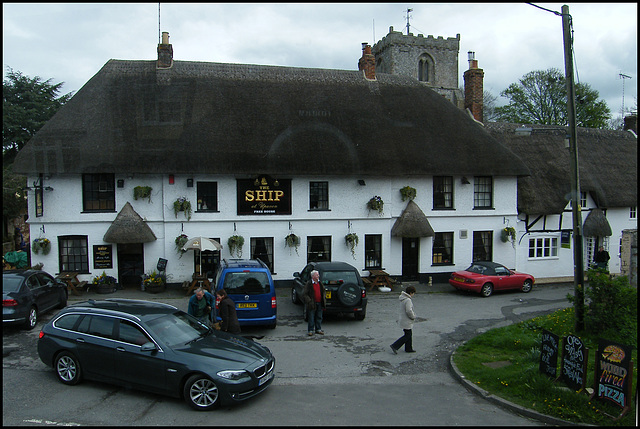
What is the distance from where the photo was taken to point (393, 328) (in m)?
14.6

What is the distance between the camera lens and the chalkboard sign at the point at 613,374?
25.3 ft

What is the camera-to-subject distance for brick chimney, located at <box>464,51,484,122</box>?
86.6 feet

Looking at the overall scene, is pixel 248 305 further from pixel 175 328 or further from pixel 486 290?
pixel 486 290

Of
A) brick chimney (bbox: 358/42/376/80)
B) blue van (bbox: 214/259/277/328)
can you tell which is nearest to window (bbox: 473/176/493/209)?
brick chimney (bbox: 358/42/376/80)

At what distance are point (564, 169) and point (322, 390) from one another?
20.8 metres

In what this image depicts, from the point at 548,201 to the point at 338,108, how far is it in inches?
445

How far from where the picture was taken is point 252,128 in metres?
20.4

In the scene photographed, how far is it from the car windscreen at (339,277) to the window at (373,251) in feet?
20.8

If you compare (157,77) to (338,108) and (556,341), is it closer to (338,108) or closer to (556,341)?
(338,108)

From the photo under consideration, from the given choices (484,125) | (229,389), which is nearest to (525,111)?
(484,125)

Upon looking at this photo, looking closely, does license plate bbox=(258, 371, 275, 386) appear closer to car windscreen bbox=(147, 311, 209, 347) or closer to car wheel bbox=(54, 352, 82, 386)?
car windscreen bbox=(147, 311, 209, 347)

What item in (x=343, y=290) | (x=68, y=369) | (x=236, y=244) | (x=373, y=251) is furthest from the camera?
(x=373, y=251)

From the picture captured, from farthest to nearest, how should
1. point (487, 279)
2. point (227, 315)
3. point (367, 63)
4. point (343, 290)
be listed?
point (367, 63) < point (487, 279) < point (343, 290) < point (227, 315)

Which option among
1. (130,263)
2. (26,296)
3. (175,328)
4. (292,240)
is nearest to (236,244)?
(292,240)
